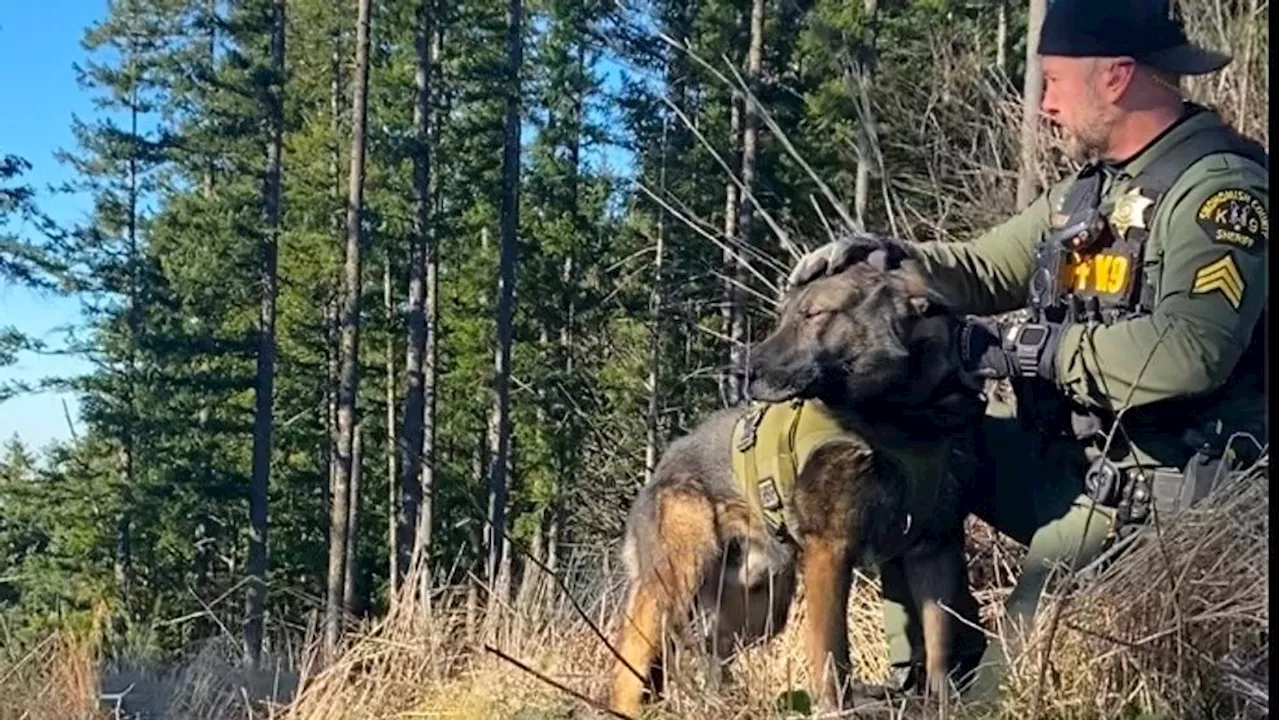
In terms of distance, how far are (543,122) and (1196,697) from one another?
109 ft

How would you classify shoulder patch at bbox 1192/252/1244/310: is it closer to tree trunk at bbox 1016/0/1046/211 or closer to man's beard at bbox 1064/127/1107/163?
Answer: man's beard at bbox 1064/127/1107/163

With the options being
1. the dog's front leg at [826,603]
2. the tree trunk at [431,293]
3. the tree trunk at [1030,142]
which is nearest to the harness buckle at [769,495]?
the dog's front leg at [826,603]

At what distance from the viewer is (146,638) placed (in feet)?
28.3

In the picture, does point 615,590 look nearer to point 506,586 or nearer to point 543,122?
point 506,586

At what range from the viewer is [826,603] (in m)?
3.17

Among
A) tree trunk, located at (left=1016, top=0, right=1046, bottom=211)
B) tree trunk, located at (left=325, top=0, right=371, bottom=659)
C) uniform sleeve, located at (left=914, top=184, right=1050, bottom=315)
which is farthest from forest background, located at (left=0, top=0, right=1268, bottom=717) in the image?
uniform sleeve, located at (left=914, top=184, right=1050, bottom=315)

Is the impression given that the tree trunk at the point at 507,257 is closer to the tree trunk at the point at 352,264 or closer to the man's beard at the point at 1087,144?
the tree trunk at the point at 352,264

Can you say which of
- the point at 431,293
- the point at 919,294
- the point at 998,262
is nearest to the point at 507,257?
the point at 431,293

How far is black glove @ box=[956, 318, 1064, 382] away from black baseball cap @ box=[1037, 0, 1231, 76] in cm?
63

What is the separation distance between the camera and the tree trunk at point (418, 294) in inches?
1169

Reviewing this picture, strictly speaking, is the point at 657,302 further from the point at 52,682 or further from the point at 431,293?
the point at 52,682

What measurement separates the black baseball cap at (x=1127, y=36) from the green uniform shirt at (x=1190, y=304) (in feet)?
0.91

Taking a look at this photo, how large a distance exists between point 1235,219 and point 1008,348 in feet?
1.68

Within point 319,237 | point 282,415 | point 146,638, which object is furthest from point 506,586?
point 282,415
